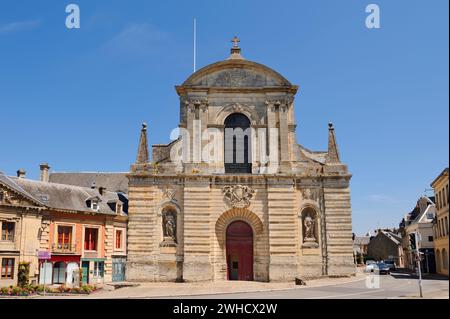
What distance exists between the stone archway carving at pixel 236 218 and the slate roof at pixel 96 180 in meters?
15.5

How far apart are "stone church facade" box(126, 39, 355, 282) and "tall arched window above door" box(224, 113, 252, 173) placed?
0.07 meters

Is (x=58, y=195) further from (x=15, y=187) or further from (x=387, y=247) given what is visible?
Answer: (x=387, y=247)

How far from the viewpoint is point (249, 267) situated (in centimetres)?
2777

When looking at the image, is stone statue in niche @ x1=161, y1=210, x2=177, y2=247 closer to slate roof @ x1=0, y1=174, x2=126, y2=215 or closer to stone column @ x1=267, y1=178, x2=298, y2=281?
stone column @ x1=267, y1=178, x2=298, y2=281

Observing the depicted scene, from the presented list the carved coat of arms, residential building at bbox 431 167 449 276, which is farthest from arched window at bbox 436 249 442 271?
the carved coat of arms

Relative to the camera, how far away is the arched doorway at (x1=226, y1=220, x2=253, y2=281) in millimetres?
27703

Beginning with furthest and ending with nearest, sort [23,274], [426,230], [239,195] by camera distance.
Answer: [426,230]
[239,195]
[23,274]

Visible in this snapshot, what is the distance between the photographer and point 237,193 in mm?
27594

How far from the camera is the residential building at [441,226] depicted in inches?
1220

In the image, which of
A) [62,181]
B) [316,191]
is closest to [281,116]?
[316,191]

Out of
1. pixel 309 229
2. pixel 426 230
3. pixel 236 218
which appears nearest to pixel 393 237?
pixel 426 230

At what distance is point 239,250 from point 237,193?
3680mm

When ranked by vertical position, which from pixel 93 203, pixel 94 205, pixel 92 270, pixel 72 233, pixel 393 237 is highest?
pixel 93 203

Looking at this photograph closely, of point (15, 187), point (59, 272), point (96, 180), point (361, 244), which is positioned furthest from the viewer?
point (361, 244)
